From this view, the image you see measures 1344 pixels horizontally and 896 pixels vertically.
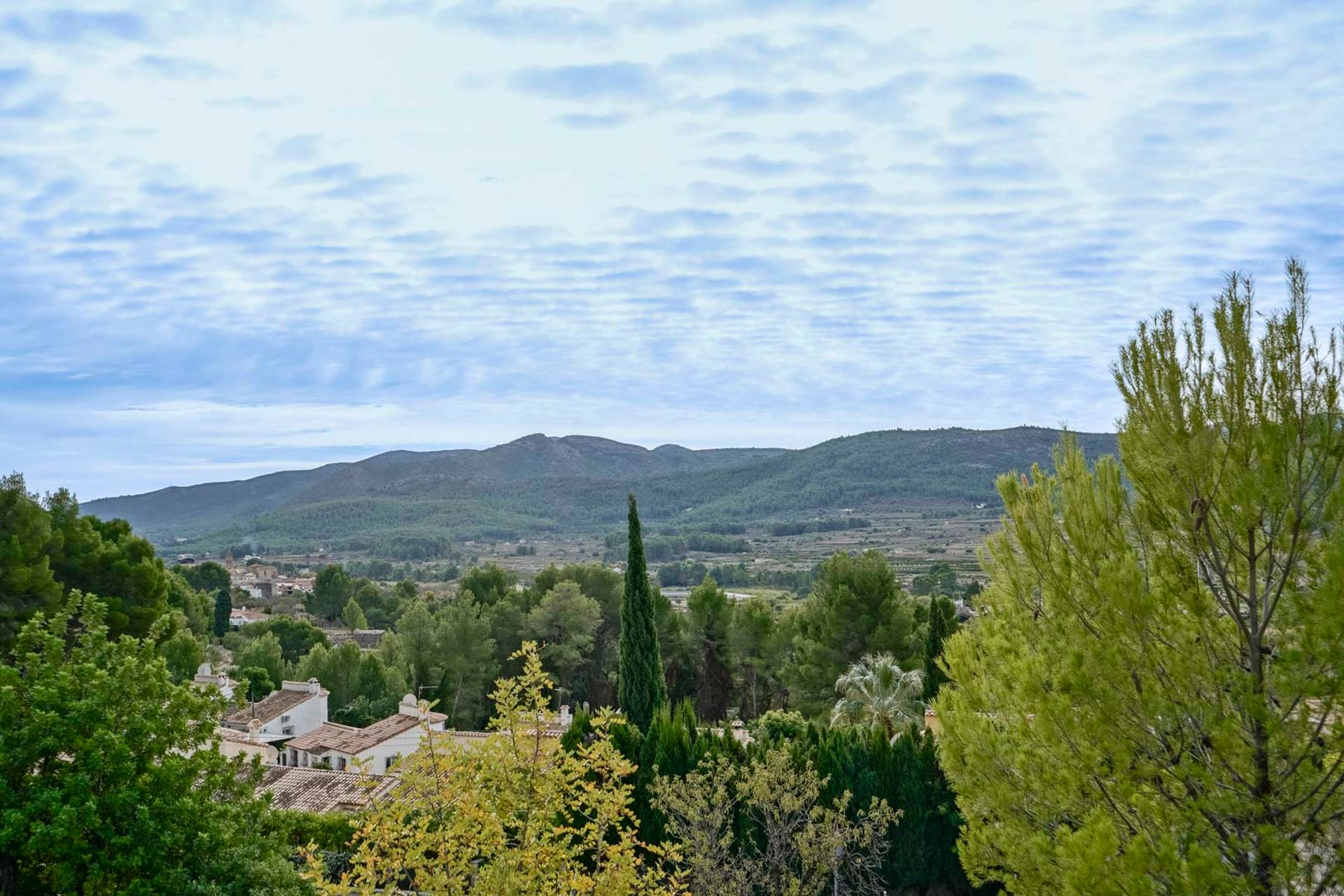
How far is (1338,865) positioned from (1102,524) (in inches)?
87.9

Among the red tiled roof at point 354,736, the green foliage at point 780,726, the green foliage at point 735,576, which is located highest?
the green foliage at point 780,726

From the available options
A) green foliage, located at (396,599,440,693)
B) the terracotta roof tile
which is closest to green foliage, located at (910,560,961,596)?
green foliage, located at (396,599,440,693)

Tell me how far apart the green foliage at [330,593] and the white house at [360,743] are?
127 feet

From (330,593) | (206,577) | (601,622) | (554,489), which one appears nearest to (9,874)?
(601,622)

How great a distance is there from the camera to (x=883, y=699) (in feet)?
64.2

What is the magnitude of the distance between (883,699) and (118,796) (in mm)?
14431

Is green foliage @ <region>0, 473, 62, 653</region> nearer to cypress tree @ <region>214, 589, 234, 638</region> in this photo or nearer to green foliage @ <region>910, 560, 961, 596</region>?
green foliage @ <region>910, 560, 961, 596</region>

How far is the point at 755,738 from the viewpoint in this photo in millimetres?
19938

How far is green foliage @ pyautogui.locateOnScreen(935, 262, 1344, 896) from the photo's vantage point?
5.19 m

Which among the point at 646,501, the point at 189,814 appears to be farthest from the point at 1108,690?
the point at 646,501

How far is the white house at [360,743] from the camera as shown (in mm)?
24875

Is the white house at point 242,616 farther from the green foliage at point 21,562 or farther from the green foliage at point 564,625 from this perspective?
the green foliage at point 21,562

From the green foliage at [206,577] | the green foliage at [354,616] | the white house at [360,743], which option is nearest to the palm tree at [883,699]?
the white house at [360,743]

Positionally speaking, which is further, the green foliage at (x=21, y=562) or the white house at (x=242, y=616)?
the white house at (x=242, y=616)
